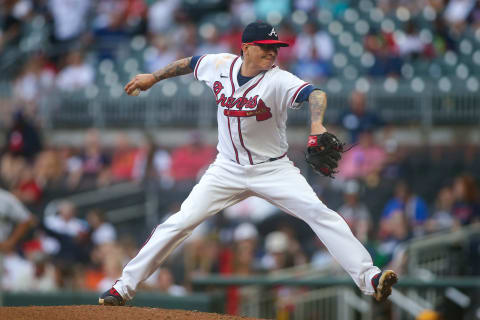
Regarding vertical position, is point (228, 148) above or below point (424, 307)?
above

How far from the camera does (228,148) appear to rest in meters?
5.51

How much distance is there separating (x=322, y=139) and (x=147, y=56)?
29.6ft

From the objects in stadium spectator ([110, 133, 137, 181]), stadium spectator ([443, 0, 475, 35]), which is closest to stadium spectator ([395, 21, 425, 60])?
stadium spectator ([443, 0, 475, 35])

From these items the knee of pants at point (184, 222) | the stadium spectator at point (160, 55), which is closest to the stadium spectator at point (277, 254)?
the knee of pants at point (184, 222)

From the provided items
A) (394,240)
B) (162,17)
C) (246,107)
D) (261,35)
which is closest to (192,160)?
(394,240)

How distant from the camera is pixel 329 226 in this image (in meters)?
5.16

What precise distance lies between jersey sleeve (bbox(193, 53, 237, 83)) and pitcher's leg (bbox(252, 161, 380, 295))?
34.2 inches

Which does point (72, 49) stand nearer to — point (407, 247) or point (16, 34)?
point (16, 34)

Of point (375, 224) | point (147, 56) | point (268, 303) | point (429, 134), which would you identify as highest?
point (147, 56)

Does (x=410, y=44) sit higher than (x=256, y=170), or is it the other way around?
(x=410, y=44)

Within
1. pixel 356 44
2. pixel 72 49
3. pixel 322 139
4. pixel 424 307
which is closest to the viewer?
pixel 322 139

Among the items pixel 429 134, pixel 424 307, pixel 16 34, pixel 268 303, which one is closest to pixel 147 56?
pixel 16 34

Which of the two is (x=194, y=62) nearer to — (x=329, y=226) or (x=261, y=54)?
(x=261, y=54)

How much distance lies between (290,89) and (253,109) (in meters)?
0.28
